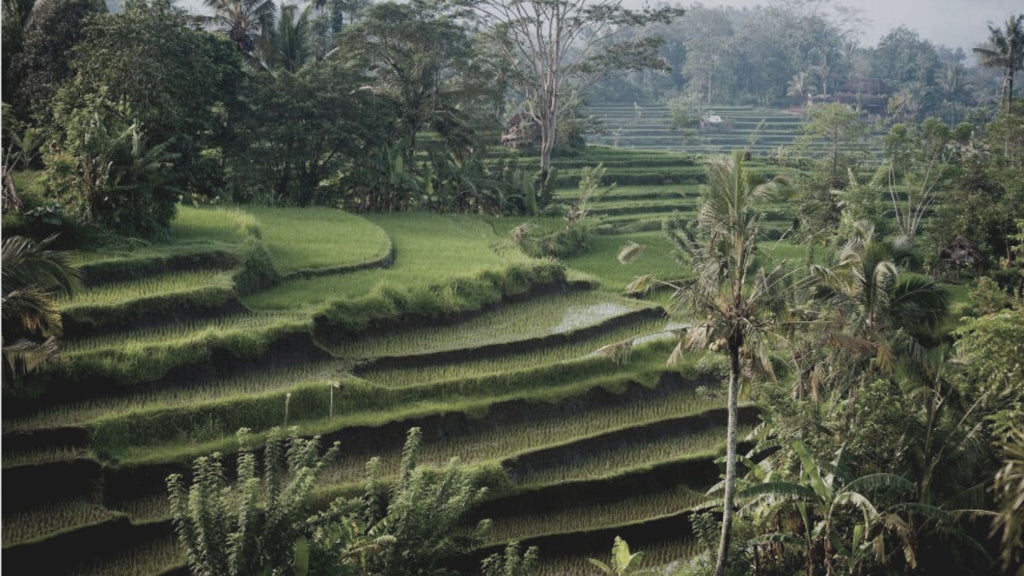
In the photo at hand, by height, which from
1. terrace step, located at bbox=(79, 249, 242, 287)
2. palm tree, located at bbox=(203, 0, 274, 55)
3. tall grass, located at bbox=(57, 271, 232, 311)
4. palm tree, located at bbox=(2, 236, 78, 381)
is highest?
palm tree, located at bbox=(203, 0, 274, 55)

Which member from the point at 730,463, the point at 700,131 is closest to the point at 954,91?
the point at 700,131

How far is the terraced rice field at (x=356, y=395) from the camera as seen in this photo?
343 inches

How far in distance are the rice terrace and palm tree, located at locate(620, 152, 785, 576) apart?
0.03 metres

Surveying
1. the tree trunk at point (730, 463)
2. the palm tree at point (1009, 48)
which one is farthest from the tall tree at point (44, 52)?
the palm tree at point (1009, 48)

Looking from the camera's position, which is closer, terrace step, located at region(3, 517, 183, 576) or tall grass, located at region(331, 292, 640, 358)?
terrace step, located at region(3, 517, 183, 576)

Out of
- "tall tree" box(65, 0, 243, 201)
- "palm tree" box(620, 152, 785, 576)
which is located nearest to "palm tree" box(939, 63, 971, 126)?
"tall tree" box(65, 0, 243, 201)

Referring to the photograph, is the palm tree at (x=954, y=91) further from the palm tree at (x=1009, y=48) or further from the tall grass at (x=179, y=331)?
the tall grass at (x=179, y=331)

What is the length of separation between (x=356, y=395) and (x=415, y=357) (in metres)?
1.26

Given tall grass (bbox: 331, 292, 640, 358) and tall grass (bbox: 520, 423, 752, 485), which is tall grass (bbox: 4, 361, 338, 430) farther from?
tall grass (bbox: 520, 423, 752, 485)

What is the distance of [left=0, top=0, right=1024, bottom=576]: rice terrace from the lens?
809cm

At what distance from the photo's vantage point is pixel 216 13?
23.0 meters

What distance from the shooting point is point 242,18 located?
74.4ft

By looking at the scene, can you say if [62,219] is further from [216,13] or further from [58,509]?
[216,13]

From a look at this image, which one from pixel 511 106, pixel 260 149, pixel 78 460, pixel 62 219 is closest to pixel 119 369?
pixel 78 460
